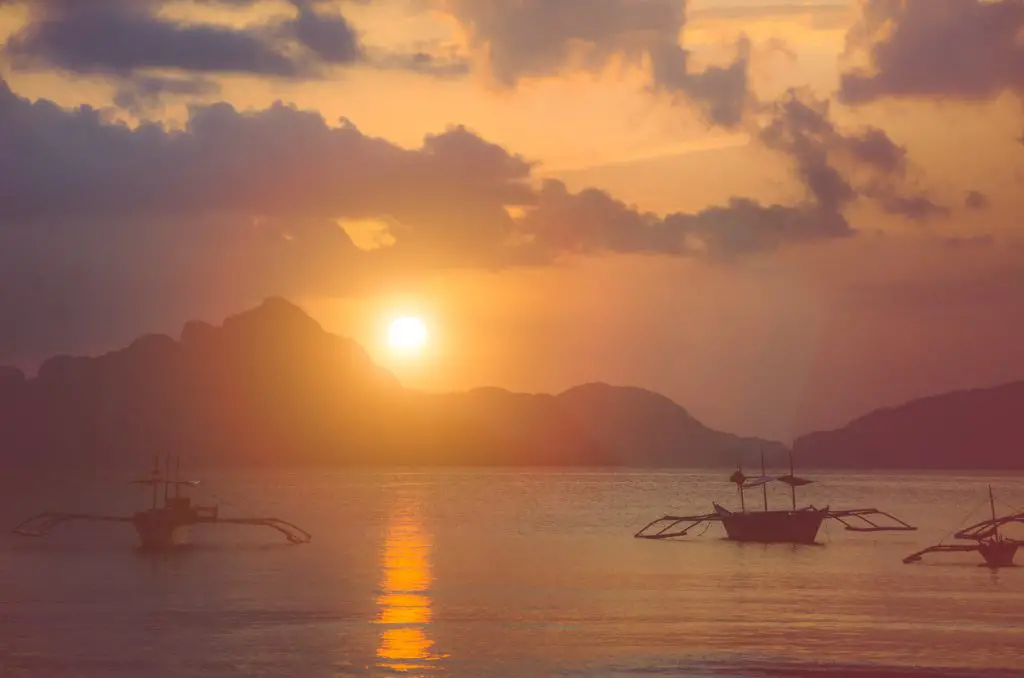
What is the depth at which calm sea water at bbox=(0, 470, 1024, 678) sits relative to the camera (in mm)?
42719

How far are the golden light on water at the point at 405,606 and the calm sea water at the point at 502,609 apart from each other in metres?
0.20

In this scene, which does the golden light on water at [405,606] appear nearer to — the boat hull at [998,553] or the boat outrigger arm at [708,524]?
the boat outrigger arm at [708,524]

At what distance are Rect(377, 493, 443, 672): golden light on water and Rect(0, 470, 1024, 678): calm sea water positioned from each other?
7.9 inches

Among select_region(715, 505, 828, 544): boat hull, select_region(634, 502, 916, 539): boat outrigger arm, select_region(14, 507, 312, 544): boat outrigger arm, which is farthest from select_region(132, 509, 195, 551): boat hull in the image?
select_region(715, 505, 828, 544): boat hull

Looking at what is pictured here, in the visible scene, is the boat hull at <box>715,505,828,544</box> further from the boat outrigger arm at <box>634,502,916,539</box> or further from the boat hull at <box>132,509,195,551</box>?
the boat hull at <box>132,509,195,551</box>

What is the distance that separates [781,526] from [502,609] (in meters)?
47.3

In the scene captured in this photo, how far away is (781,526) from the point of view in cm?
10050

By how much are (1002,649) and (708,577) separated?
3071 cm

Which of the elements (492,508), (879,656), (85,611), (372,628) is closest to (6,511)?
(492,508)

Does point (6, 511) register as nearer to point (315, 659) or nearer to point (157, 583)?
point (157, 583)

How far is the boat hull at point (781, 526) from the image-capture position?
9981cm

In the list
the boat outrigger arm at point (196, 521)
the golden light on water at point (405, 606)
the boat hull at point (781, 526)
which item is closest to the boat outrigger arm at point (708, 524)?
the boat hull at point (781, 526)

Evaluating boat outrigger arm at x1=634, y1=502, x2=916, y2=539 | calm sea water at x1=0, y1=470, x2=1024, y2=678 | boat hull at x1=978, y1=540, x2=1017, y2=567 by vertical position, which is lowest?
calm sea water at x1=0, y1=470, x2=1024, y2=678

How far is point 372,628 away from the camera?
168ft
